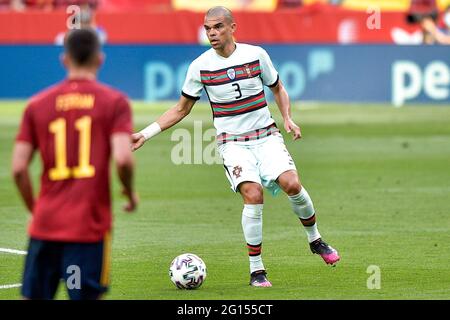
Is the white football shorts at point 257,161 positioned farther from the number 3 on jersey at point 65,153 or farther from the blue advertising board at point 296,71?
the blue advertising board at point 296,71

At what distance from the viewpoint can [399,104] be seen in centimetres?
3114

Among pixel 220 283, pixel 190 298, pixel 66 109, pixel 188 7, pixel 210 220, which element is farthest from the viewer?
pixel 188 7

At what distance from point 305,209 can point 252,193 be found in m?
0.65

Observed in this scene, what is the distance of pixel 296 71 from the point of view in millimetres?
31031

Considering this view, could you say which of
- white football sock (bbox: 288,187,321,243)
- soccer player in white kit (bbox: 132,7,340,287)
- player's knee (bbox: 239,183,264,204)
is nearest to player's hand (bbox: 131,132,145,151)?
soccer player in white kit (bbox: 132,7,340,287)

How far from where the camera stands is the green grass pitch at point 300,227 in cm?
1032

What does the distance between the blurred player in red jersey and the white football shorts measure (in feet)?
11.5

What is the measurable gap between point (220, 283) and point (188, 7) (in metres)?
27.5

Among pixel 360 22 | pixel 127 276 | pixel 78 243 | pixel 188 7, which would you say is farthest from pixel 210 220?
pixel 188 7

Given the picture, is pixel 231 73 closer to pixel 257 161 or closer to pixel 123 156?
pixel 257 161

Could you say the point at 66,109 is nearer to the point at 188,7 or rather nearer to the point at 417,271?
the point at 417,271

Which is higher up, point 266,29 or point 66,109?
point 266,29

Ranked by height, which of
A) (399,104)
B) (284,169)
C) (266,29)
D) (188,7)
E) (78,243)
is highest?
(188,7)

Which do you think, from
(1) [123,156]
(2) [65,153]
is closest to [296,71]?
(2) [65,153]
